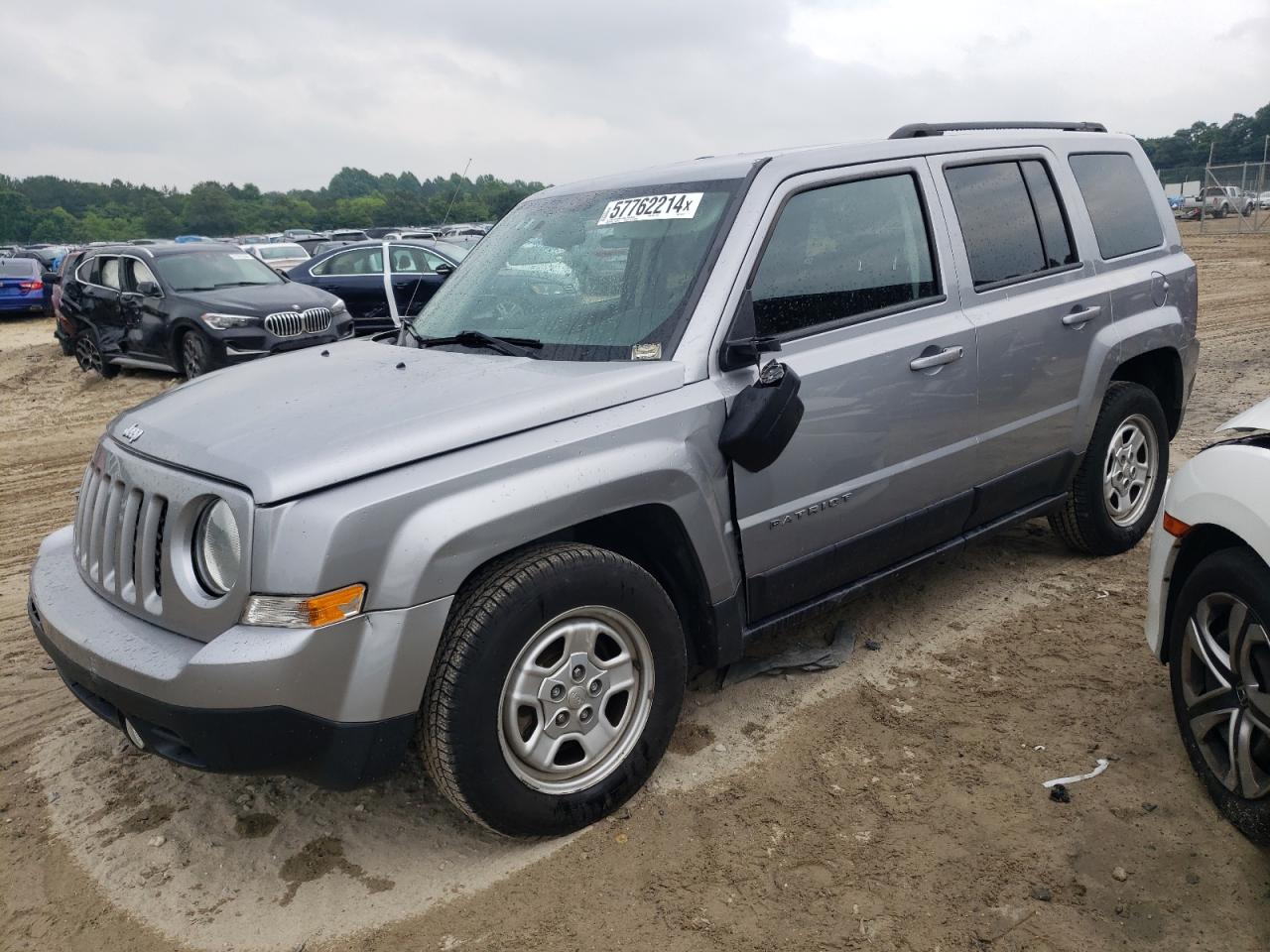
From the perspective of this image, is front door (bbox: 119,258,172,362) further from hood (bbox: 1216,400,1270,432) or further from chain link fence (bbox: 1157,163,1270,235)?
chain link fence (bbox: 1157,163,1270,235)

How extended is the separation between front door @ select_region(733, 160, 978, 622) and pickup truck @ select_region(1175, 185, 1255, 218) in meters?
33.3

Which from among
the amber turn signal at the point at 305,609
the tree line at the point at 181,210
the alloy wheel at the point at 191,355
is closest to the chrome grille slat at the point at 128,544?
the amber turn signal at the point at 305,609

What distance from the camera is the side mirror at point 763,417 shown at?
10.3 feet

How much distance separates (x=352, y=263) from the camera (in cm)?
1466

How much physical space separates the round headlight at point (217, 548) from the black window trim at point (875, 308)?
171cm

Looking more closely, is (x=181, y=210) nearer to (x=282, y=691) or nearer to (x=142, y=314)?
(x=142, y=314)

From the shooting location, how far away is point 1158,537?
3232 mm

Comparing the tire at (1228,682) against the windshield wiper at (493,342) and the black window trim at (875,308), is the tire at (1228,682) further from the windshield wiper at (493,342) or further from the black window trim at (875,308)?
the windshield wiper at (493,342)

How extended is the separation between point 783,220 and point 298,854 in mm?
2546

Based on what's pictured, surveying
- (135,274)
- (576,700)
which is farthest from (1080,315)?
(135,274)

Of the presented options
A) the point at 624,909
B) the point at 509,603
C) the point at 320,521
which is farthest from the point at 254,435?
the point at 624,909

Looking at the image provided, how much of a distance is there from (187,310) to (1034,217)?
31.5 feet

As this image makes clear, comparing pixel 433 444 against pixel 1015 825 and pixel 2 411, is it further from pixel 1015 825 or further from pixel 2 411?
pixel 2 411

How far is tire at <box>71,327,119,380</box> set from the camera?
12648 mm
